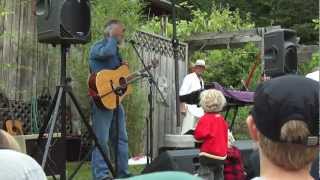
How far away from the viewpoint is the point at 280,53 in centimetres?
622

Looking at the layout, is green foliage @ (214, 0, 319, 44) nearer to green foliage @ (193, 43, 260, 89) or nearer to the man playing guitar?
green foliage @ (193, 43, 260, 89)

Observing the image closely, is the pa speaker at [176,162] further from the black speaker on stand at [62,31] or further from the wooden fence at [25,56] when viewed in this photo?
the wooden fence at [25,56]

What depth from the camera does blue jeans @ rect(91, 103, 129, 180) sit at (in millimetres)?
6438

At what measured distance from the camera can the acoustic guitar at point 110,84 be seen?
6441 mm

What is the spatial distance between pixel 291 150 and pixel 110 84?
467 cm

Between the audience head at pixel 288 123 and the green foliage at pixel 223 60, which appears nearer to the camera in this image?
the audience head at pixel 288 123

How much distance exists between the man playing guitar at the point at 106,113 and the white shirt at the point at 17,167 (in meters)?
4.32

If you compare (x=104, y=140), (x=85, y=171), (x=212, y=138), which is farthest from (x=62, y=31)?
(x=85, y=171)

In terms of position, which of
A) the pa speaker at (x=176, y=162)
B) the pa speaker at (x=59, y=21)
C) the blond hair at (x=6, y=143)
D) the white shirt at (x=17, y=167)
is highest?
the pa speaker at (x=59, y=21)

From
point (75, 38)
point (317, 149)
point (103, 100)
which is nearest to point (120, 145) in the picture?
point (103, 100)

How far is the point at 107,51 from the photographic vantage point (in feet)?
20.9

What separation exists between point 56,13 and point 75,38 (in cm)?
27

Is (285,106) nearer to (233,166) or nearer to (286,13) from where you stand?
(233,166)

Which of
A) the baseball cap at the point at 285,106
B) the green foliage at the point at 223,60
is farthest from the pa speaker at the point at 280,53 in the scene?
the green foliage at the point at 223,60
